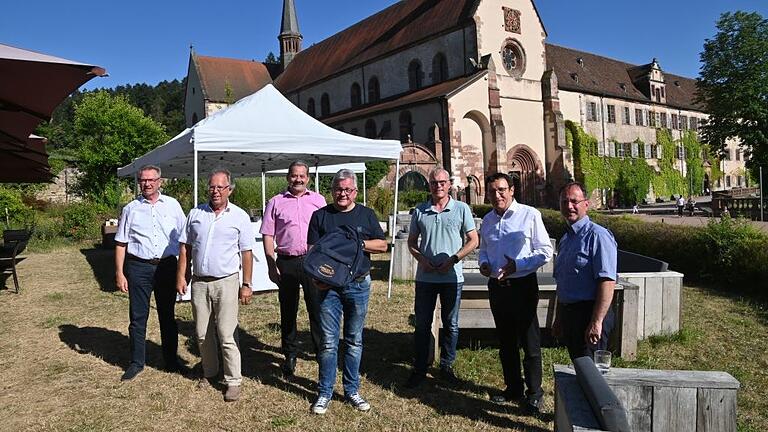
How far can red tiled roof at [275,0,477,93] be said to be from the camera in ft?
100

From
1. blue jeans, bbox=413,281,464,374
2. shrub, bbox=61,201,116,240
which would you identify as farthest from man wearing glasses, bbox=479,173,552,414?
shrub, bbox=61,201,116,240

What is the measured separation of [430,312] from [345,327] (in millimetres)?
812

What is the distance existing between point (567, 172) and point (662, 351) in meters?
26.0

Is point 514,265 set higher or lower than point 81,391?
higher

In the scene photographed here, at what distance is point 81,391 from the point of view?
4.68 metres

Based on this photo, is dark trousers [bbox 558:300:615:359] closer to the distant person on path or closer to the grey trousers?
the distant person on path

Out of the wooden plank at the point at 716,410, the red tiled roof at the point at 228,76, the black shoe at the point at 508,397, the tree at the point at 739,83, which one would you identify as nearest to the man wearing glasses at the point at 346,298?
the black shoe at the point at 508,397

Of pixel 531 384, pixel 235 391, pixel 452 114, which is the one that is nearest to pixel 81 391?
pixel 235 391

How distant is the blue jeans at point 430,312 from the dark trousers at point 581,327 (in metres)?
1.11

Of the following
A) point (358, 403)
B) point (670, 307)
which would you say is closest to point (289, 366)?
point (358, 403)

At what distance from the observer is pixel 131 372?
4.97 metres

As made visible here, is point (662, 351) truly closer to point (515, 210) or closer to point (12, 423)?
point (515, 210)

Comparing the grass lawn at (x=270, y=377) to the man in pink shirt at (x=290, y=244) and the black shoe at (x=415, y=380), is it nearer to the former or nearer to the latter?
the black shoe at (x=415, y=380)

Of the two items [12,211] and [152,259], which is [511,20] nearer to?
[12,211]
